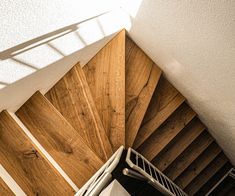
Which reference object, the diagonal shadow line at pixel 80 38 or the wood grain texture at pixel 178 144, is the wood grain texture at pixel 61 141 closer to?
the diagonal shadow line at pixel 80 38

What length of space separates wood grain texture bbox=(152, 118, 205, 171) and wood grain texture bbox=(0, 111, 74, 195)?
134cm

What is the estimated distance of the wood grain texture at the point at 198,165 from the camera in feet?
10.8

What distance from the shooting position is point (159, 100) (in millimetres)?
2836

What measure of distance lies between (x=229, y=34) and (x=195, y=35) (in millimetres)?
283

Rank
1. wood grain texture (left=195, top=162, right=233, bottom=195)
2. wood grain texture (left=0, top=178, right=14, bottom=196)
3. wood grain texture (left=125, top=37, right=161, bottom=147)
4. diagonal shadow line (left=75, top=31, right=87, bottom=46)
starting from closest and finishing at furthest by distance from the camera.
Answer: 1. wood grain texture (left=0, top=178, right=14, bottom=196)
2. diagonal shadow line (left=75, top=31, right=87, bottom=46)
3. wood grain texture (left=125, top=37, right=161, bottom=147)
4. wood grain texture (left=195, top=162, right=233, bottom=195)

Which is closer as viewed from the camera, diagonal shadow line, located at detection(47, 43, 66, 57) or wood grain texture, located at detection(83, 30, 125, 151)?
diagonal shadow line, located at detection(47, 43, 66, 57)

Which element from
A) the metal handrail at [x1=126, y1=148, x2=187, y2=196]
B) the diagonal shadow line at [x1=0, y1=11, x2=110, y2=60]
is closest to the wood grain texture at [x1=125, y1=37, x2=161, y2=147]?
the metal handrail at [x1=126, y1=148, x2=187, y2=196]

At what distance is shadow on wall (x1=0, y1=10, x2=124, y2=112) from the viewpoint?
1561 mm

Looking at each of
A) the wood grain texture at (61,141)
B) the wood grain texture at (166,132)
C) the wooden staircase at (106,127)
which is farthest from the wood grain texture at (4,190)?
the wood grain texture at (166,132)

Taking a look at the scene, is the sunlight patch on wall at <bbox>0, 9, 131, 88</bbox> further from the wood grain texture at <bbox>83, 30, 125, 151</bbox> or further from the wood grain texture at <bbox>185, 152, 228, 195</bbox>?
the wood grain texture at <bbox>185, 152, 228, 195</bbox>

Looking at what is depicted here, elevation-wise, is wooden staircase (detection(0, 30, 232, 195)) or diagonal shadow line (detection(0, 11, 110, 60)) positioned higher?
diagonal shadow line (detection(0, 11, 110, 60))

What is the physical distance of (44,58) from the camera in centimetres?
180

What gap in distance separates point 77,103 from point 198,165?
1929mm

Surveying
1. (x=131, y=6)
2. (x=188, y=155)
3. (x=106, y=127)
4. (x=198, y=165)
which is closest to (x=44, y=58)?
(x=131, y=6)
